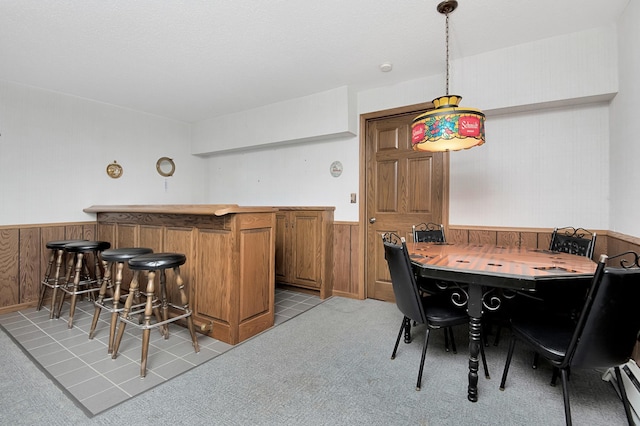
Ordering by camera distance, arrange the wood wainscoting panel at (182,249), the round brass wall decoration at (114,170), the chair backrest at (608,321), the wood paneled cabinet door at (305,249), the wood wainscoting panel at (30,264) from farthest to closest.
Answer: the round brass wall decoration at (114,170) < the wood paneled cabinet door at (305,249) < the wood wainscoting panel at (30,264) < the wood wainscoting panel at (182,249) < the chair backrest at (608,321)

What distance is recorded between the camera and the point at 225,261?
8.26 ft

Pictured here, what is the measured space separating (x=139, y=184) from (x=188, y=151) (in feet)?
3.41

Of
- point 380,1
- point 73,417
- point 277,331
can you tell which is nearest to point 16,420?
point 73,417

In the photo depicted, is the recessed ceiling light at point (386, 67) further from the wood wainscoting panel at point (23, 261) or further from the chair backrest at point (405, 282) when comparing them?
the wood wainscoting panel at point (23, 261)

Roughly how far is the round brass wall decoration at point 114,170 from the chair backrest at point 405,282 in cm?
405

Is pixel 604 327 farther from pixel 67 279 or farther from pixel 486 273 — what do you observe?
pixel 67 279

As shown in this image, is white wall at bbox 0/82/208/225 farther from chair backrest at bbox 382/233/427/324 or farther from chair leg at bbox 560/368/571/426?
chair leg at bbox 560/368/571/426

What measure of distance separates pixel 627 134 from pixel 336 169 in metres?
2.71

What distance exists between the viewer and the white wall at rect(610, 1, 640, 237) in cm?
206

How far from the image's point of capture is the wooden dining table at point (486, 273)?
63.1 inches

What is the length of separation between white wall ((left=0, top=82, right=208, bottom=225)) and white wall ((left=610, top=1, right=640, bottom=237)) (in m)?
5.39

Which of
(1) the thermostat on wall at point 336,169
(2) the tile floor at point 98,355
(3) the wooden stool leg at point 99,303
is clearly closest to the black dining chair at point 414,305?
(2) the tile floor at point 98,355

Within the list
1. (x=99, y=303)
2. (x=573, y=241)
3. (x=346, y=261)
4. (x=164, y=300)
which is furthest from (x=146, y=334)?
(x=573, y=241)

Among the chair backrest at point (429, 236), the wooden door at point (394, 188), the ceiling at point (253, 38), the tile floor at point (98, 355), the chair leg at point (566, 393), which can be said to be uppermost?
the ceiling at point (253, 38)
